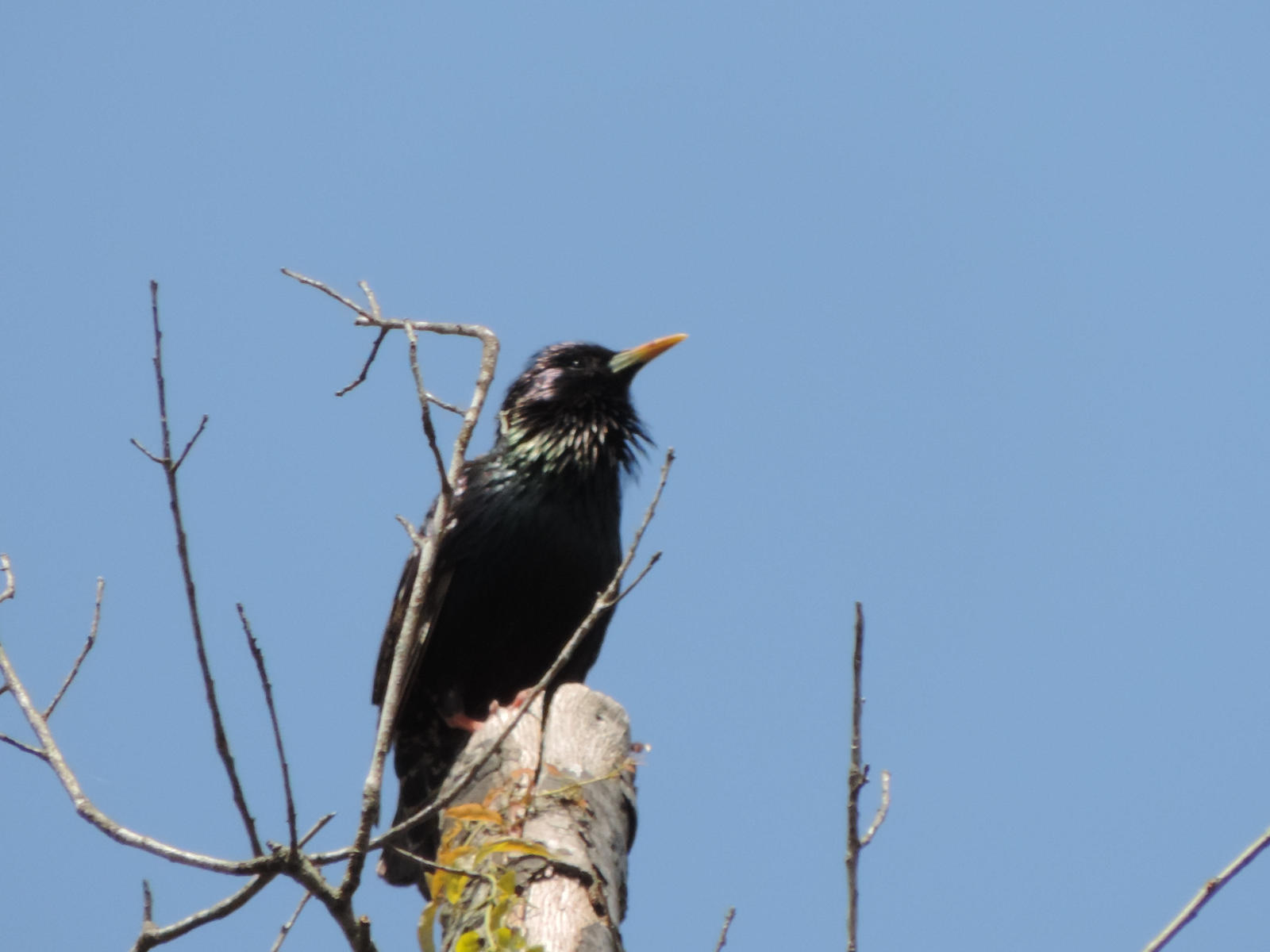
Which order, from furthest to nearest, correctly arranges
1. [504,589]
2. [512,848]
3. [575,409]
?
[575,409] → [504,589] → [512,848]

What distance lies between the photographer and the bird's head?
5.95 meters

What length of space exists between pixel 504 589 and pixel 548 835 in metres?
2.16

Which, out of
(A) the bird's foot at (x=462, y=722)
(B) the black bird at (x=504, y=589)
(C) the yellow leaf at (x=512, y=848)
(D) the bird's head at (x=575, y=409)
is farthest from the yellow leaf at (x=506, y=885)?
(D) the bird's head at (x=575, y=409)

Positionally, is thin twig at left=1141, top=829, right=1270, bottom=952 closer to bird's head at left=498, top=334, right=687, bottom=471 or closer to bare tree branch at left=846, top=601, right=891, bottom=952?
bare tree branch at left=846, top=601, right=891, bottom=952

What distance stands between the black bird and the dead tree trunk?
1.22m

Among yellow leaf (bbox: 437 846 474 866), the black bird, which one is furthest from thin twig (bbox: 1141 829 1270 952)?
the black bird

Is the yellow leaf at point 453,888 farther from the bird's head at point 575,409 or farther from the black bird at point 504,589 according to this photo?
the bird's head at point 575,409

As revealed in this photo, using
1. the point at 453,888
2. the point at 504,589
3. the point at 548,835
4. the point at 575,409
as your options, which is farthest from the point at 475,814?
the point at 575,409

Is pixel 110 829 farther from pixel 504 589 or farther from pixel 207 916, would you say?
pixel 504 589

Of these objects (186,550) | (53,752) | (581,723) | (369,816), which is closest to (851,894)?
(369,816)

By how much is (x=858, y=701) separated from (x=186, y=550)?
Result: 1.22m

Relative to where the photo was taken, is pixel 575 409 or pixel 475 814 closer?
pixel 475 814

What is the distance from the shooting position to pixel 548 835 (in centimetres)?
350

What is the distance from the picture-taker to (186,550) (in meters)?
2.63
